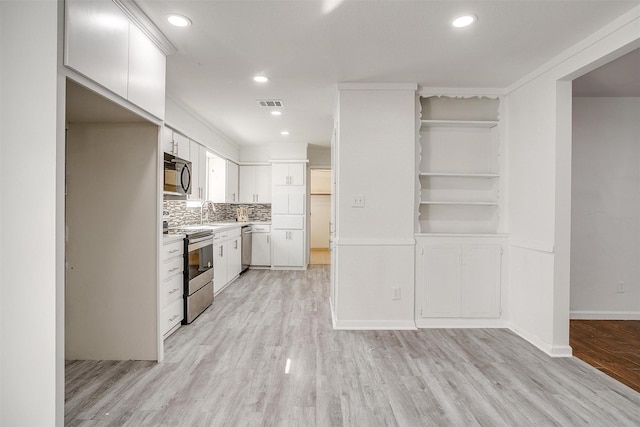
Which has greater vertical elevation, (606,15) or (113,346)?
(606,15)

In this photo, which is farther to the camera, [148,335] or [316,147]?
[316,147]

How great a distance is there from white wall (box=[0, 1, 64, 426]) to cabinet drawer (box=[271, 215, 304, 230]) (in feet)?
16.3

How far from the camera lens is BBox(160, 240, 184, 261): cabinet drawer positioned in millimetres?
2990

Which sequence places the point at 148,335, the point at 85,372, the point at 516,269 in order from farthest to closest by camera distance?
1. the point at 516,269
2. the point at 148,335
3. the point at 85,372

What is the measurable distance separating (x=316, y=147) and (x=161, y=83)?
4.52m

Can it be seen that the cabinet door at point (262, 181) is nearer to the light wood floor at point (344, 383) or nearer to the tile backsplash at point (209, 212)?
the tile backsplash at point (209, 212)

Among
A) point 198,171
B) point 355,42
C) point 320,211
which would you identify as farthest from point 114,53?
point 320,211

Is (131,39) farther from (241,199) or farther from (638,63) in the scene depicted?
(241,199)

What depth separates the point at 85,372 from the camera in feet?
7.95

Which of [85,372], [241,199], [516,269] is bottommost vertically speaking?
[85,372]

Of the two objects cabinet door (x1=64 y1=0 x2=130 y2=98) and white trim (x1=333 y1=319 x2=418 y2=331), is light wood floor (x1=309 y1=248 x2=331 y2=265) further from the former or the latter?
cabinet door (x1=64 y1=0 x2=130 y2=98)

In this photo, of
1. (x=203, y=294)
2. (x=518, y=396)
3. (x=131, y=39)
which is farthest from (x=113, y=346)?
(x=518, y=396)

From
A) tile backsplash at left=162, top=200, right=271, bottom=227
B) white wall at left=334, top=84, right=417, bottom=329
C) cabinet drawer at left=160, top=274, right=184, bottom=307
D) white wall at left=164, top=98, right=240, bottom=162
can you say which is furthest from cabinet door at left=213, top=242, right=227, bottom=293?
white wall at left=334, top=84, right=417, bottom=329

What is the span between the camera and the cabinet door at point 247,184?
6.77m
